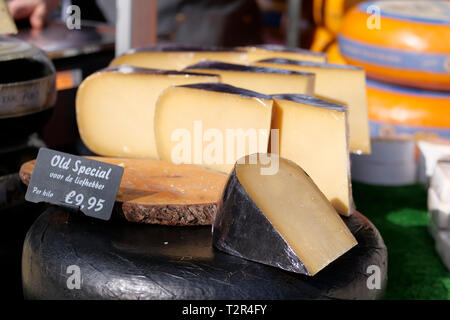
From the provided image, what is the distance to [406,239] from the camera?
1.57 m

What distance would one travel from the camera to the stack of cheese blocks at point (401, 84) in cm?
202

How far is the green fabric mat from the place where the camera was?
131cm

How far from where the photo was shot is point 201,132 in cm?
112

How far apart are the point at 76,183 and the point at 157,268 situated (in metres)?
0.21

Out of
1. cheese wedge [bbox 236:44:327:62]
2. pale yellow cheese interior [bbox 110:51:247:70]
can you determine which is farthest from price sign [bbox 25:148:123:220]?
cheese wedge [bbox 236:44:327:62]

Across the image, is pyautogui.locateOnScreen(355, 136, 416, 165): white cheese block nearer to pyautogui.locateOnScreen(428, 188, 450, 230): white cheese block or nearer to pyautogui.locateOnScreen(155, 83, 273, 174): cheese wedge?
pyautogui.locateOnScreen(428, 188, 450, 230): white cheese block

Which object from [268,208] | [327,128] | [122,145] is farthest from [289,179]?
[122,145]

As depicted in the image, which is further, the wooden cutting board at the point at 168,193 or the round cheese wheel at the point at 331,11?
the round cheese wheel at the point at 331,11

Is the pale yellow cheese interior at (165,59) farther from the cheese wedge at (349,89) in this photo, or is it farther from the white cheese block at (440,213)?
the white cheese block at (440,213)

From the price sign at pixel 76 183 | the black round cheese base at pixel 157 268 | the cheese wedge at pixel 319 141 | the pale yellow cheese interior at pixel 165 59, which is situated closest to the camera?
the black round cheese base at pixel 157 268

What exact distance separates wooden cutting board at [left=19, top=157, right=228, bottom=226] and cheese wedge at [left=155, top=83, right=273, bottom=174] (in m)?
0.04
